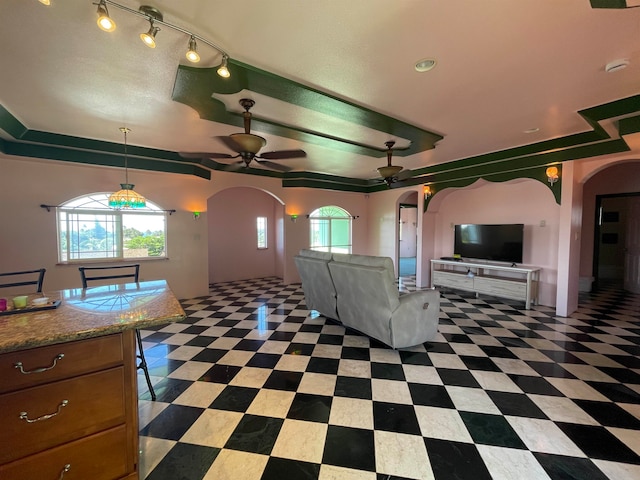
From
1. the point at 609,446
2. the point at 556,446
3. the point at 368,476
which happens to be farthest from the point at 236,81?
the point at 609,446

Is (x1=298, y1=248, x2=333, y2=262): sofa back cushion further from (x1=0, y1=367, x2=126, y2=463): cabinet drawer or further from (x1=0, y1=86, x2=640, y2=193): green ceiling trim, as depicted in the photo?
(x1=0, y1=367, x2=126, y2=463): cabinet drawer

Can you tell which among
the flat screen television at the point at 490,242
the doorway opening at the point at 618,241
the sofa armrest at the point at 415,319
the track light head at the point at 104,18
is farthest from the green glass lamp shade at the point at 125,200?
the doorway opening at the point at 618,241

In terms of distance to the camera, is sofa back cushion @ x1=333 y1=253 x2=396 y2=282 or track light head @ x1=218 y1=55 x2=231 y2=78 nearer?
track light head @ x1=218 y1=55 x2=231 y2=78

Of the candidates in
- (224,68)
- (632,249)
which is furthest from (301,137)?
(632,249)

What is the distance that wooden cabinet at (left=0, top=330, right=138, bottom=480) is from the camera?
1.23m

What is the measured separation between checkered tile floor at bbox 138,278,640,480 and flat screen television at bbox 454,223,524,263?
66.4 inches

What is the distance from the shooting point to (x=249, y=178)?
609 centimetres

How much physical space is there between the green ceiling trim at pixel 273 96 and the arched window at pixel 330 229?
3568 mm

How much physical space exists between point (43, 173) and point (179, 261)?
2392 mm

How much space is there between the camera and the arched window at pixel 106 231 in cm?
443

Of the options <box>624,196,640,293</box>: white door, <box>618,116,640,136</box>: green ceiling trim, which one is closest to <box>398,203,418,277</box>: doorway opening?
<box>624,196,640,293</box>: white door

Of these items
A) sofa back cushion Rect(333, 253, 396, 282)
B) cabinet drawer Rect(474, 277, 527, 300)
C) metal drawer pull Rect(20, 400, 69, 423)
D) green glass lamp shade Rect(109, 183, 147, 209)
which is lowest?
cabinet drawer Rect(474, 277, 527, 300)

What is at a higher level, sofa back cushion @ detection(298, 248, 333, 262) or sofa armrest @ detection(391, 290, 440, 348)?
sofa back cushion @ detection(298, 248, 333, 262)

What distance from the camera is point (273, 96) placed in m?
2.61
